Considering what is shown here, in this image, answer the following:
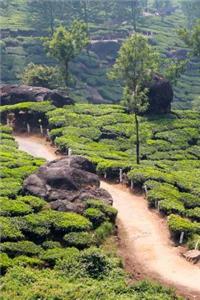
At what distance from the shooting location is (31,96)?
62.8 meters

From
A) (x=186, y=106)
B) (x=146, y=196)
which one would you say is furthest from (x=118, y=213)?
(x=186, y=106)

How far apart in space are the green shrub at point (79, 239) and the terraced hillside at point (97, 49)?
65745 mm

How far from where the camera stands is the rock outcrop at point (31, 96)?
62.6 metres

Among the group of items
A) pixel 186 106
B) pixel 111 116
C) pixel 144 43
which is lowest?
pixel 186 106

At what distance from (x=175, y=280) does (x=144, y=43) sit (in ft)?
109

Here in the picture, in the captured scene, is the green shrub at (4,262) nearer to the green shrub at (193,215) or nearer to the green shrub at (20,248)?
the green shrub at (20,248)

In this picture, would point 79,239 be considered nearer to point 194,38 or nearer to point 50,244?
point 50,244

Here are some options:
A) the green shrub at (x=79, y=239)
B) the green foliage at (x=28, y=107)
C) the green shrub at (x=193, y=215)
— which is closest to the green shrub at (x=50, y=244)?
the green shrub at (x=79, y=239)

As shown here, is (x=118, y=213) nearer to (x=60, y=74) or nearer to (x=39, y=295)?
(x=39, y=295)

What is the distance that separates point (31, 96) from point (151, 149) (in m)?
18.6

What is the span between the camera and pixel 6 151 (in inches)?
1802

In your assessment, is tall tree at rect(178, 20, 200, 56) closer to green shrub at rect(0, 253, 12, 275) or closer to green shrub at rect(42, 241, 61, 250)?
green shrub at rect(42, 241, 61, 250)

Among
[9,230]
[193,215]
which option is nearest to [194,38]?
[193,215]

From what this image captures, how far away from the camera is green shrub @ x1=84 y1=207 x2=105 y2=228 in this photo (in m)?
31.9
